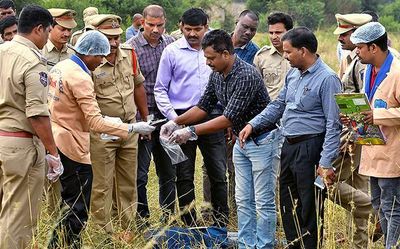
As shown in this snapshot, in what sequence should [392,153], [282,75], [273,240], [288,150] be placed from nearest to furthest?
[392,153], [288,150], [273,240], [282,75]

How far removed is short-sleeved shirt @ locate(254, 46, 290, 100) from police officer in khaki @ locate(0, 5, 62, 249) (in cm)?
227

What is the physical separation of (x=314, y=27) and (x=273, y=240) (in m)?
29.0

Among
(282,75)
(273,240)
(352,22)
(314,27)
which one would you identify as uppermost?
(352,22)

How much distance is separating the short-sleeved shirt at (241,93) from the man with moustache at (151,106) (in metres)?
1.22

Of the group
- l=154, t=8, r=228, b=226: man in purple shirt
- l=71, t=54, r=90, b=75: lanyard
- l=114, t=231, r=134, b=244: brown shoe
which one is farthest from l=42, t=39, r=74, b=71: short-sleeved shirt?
l=114, t=231, r=134, b=244: brown shoe

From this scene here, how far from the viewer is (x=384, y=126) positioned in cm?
510

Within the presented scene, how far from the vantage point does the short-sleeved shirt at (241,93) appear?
5746 millimetres

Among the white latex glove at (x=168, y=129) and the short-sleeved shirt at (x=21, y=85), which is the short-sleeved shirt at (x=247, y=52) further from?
the short-sleeved shirt at (x=21, y=85)

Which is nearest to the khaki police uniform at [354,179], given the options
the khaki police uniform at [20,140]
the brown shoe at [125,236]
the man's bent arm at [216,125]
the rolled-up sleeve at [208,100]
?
the man's bent arm at [216,125]

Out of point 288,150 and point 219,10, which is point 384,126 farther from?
point 219,10

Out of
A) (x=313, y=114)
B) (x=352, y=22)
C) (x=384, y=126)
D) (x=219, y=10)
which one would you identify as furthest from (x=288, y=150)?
(x=219, y=10)

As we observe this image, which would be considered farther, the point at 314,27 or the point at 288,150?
the point at 314,27

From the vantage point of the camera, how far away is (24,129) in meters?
5.33

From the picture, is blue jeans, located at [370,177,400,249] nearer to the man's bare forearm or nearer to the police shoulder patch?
the man's bare forearm
